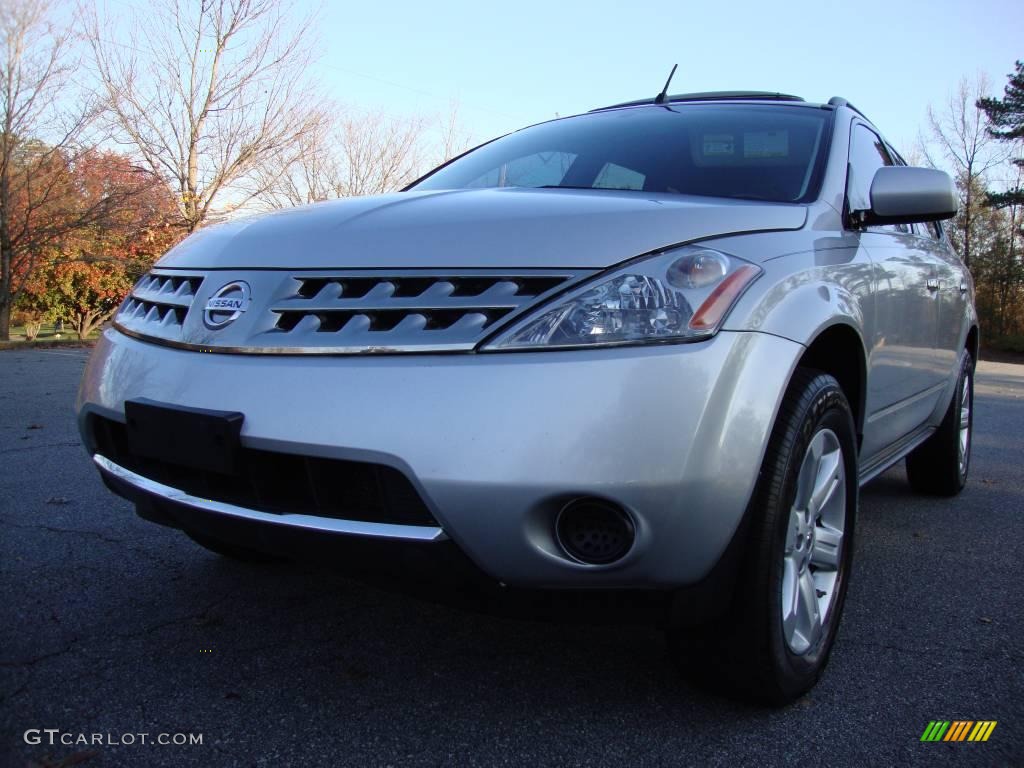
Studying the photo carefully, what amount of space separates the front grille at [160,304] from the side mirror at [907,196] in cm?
190

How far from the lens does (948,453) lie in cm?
391

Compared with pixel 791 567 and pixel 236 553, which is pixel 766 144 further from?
pixel 236 553

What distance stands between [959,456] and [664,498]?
315cm

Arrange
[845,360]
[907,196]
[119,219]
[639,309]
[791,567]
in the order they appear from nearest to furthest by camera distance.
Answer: [639,309], [791,567], [845,360], [907,196], [119,219]

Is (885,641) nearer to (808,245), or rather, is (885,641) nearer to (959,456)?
(808,245)

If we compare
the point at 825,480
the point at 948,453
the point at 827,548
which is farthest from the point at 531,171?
the point at 948,453

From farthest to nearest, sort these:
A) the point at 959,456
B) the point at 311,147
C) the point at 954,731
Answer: the point at 311,147, the point at 959,456, the point at 954,731

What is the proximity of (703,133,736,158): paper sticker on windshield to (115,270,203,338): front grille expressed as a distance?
1.59 meters

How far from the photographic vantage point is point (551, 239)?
5.63ft

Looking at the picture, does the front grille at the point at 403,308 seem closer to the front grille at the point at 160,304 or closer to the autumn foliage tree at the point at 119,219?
the front grille at the point at 160,304

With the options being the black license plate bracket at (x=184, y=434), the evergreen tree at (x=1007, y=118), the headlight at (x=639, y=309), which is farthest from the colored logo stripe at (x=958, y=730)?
the evergreen tree at (x=1007, y=118)

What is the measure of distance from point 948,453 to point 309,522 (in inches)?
131

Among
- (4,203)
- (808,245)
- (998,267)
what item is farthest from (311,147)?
(998,267)

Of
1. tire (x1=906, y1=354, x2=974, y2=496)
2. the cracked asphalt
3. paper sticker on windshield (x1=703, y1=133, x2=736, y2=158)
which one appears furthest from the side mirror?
tire (x1=906, y1=354, x2=974, y2=496)
